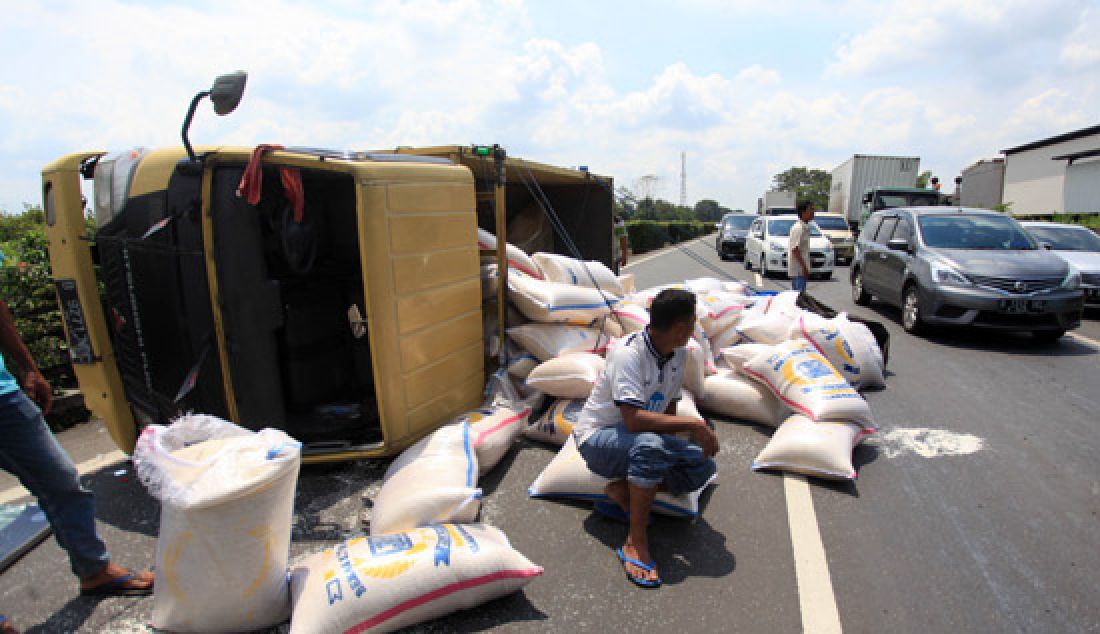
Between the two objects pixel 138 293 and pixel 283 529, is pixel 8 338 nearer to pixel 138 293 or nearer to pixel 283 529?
pixel 138 293

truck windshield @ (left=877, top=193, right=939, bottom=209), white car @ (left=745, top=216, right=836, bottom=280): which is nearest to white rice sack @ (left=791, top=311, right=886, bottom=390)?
white car @ (left=745, top=216, right=836, bottom=280)

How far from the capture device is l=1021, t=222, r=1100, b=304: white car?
25.3 ft

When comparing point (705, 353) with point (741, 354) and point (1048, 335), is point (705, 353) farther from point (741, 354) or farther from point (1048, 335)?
point (1048, 335)

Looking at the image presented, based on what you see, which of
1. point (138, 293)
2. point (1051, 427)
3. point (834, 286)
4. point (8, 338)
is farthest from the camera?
point (834, 286)

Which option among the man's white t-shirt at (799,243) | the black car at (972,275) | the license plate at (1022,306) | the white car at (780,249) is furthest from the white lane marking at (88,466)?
the white car at (780,249)

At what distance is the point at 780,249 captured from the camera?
1289 centimetres

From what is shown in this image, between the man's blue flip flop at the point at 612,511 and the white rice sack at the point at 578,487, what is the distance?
36 mm

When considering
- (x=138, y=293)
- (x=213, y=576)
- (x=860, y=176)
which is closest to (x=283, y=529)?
(x=213, y=576)

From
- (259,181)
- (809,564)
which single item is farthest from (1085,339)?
(259,181)

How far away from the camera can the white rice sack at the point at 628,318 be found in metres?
4.81

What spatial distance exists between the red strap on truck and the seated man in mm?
1964

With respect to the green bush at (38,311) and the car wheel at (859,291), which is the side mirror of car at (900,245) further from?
the green bush at (38,311)

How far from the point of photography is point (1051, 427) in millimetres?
4070

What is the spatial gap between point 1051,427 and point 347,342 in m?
5.25
